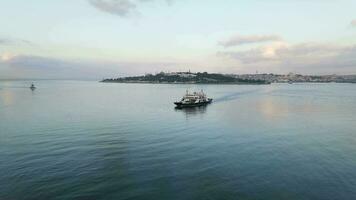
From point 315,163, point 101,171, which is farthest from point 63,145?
point 315,163

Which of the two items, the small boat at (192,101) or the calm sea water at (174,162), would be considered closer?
the calm sea water at (174,162)

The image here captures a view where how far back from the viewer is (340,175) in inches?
1165

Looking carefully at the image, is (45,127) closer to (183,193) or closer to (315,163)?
(183,193)

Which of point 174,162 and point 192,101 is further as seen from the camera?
point 192,101

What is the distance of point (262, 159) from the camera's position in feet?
114

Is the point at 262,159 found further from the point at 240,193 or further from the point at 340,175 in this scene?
the point at 240,193

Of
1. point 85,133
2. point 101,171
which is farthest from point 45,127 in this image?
point 101,171

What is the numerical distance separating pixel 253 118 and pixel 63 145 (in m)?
43.3

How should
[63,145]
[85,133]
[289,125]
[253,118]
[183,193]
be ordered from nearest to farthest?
[183,193] → [63,145] → [85,133] → [289,125] → [253,118]

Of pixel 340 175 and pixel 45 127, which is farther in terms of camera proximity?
pixel 45 127

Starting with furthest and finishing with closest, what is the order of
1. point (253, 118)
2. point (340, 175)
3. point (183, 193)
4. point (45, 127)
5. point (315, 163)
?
point (253, 118) < point (45, 127) < point (315, 163) < point (340, 175) < point (183, 193)

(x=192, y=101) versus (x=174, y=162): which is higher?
(x=174, y=162)

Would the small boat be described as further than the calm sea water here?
Yes

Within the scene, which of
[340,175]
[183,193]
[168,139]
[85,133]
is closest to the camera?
[183,193]
